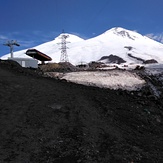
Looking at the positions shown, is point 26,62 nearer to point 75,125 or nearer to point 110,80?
point 110,80

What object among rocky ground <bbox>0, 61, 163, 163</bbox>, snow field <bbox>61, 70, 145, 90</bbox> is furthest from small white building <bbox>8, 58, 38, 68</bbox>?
rocky ground <bbox>0, 61, 163, 163</bbox>

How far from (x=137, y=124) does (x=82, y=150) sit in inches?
95.6

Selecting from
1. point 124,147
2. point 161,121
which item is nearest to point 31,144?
point 124,147

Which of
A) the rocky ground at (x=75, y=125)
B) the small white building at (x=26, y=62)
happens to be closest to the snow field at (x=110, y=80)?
the rocky ground at (x=75, y=125)

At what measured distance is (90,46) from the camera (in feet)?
327

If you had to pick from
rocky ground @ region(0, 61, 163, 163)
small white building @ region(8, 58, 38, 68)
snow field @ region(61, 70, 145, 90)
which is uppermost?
small white building @ region(8, 58, 38, 68)

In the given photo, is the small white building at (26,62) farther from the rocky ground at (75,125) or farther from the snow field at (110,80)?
the rocky ground at (75,125)

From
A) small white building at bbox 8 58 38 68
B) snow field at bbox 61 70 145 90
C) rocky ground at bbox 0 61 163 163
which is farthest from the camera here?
small white building at bbox 8 58 38 68

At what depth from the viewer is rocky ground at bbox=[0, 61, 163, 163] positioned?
530cm

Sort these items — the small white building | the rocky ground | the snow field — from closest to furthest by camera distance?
the rocky ground < the snow field < the small white building

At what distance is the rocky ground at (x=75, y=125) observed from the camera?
530cm

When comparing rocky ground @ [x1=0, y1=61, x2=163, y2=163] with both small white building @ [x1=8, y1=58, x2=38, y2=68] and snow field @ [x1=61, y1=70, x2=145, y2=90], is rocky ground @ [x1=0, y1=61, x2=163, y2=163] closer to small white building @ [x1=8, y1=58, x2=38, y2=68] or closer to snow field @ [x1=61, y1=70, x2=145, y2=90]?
snow field @ [x1=61, y1=70, x2=145, y2=90]

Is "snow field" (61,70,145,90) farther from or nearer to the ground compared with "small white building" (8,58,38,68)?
nearer to the ground

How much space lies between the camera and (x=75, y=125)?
655cm
